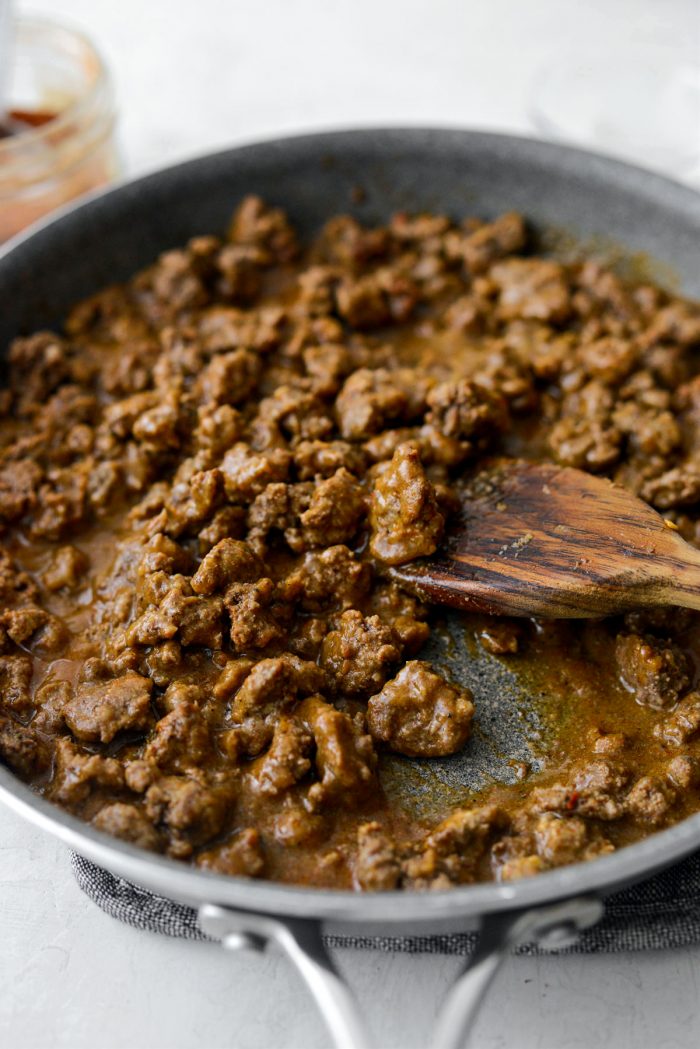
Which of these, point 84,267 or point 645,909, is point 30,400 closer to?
point 84,267

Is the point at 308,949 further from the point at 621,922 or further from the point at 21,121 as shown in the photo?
the point at 21,121

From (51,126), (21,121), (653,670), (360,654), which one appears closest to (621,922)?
(653,670)

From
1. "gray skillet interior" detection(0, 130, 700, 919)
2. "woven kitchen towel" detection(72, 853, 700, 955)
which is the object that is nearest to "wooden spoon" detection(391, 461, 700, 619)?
"woven kitchen towel" detection(72, 853, 700, 955)

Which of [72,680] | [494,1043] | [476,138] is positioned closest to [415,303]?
[476,138]

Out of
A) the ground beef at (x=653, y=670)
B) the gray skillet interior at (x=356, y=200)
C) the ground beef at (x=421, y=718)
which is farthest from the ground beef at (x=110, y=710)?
the gray skillet interior at (x=356, y=200)

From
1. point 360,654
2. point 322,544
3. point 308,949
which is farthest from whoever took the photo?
point 322,544

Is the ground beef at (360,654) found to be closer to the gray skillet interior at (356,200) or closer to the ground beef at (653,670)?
the ground beef at (653,670)
